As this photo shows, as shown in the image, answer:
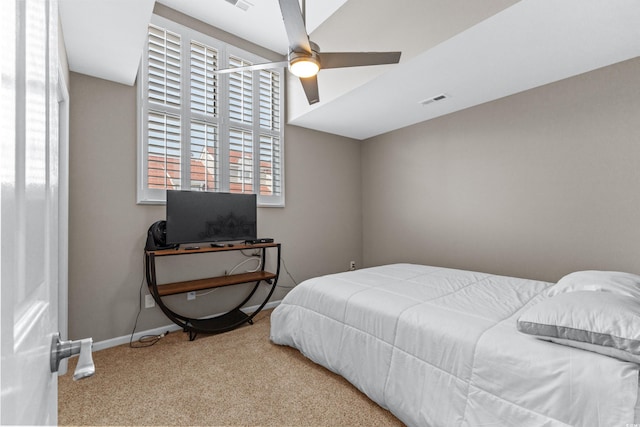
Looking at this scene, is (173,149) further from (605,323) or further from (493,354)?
(605,323)

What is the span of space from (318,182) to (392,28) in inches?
86.6

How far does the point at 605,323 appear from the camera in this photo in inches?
49.3

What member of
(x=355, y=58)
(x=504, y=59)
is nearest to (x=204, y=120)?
(x=355, y=58)

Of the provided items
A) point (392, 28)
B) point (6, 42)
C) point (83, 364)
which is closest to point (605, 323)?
point (83, 364)

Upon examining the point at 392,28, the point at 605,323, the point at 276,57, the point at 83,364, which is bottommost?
the point at 605,323

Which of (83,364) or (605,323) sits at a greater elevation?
(83,364)

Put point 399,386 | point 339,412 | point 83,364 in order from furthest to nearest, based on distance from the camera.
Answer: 1. point 339,412
2. point 399,386
3. point 83,364

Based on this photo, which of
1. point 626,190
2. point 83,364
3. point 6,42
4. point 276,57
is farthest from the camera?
point 276,57

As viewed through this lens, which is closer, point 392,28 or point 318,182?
point 392,28

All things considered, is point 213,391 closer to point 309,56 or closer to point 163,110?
point 309,56

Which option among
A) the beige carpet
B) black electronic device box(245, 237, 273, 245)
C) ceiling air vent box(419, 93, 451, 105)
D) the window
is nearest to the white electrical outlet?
the beige carpet

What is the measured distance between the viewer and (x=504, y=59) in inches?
96.5

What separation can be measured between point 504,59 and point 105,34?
3.02m

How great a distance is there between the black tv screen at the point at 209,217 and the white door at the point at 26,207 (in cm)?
239
